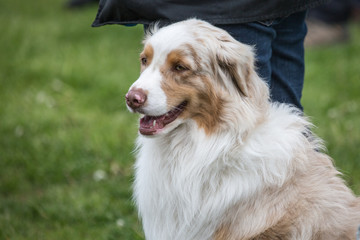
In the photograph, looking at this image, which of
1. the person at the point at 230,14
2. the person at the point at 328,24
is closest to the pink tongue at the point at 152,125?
the person at the point at 230,14

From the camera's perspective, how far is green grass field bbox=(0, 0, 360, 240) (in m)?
4.43

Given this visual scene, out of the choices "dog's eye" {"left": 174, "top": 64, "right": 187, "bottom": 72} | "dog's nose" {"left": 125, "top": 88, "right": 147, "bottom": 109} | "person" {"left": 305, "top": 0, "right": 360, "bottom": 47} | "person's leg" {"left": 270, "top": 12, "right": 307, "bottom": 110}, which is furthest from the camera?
"person" {"left": 305, "top": 0, "right": 360, "bottom": 47}

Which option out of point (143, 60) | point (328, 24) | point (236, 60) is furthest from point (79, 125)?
point (328, 24)

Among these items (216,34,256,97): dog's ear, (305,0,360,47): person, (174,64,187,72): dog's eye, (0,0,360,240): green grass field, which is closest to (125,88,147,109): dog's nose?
(174,64,187,72): dog's eye

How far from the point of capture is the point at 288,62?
3777mm

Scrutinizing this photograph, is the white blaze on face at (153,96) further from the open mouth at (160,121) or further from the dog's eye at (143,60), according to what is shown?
the dog's eye at (143,60)

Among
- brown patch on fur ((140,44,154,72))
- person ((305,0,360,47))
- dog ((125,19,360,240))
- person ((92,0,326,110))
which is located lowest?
person ((305,0,360,47))

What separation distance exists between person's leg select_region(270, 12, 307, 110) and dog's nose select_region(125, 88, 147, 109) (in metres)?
1.25

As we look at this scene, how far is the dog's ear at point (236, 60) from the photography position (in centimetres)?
302

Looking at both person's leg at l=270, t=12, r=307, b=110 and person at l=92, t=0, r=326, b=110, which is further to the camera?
person's leg at l=270, t=12, r=307, b=110

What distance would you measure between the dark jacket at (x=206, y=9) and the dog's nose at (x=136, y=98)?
0.61 meters

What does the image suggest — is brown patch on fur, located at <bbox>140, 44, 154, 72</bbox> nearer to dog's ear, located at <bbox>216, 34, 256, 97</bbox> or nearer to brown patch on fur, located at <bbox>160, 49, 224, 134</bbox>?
brown patch on fur, located at <bbox>160, 49, 224, 134</bbox>

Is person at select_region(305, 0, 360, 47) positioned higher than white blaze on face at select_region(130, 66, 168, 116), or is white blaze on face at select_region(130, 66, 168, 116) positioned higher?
white blaze on face at select_region(130, 66, 168, 116)

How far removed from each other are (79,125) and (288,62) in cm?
320
